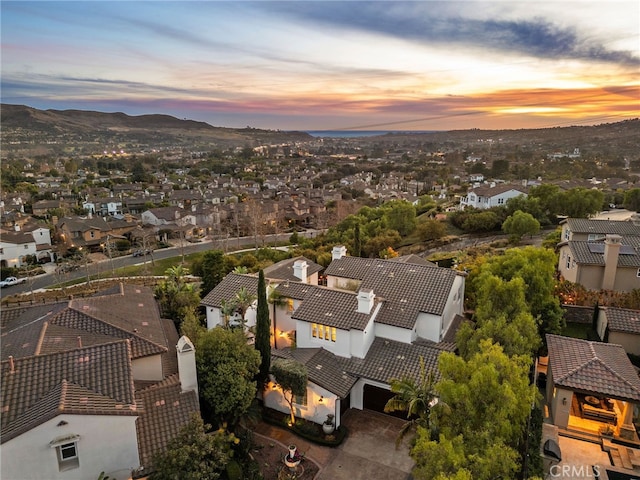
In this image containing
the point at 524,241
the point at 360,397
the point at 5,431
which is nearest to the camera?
the point at 5,431

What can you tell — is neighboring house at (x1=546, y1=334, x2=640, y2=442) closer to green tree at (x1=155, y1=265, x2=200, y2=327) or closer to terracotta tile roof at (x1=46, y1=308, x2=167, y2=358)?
terracotta tile roof at (x1=46, y1=308, x2=167, y2=358)

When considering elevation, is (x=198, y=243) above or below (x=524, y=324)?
below

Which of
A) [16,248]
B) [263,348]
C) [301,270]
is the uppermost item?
[301,270]

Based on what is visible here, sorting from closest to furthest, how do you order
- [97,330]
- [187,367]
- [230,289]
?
1. [187,367]
2. [97,330]
3. [230,289]

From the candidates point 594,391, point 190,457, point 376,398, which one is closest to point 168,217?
point 376,398

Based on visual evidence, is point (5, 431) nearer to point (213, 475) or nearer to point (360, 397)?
point (213, 475)

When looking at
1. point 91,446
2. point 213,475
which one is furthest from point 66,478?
point 213,475

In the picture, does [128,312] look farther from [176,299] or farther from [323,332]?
[323,332]
